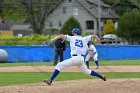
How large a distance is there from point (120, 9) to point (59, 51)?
70493mm

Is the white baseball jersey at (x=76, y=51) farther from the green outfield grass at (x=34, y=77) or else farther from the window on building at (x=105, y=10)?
the window on building at (x=105, y=10)

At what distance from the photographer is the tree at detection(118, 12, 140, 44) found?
2436 inches

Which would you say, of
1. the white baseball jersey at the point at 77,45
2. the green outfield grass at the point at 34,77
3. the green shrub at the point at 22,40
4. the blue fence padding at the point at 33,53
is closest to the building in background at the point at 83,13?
the green shrub at the point at 22,40

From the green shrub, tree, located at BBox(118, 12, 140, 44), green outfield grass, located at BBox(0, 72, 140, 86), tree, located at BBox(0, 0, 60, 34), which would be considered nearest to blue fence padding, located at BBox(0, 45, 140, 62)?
the green shrub

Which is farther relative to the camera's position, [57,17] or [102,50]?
[57,17]

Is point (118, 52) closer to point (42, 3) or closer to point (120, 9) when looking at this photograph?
point (42, 3)

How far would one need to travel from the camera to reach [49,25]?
9219cm

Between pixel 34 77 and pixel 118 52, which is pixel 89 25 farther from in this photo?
pixel 34 77

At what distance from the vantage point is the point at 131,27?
62.0 m

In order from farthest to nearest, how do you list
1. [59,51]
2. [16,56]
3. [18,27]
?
[18,27] < [16,56] < [59,51]

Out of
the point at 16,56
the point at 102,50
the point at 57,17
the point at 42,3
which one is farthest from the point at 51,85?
the point at 57,17

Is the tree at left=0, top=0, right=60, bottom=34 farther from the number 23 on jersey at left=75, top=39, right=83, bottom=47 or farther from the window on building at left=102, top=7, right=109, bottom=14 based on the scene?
the number 23 on jersey at left=75, top=39, right=83, bottom=47

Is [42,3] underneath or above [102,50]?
above

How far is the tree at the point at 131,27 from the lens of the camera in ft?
203
